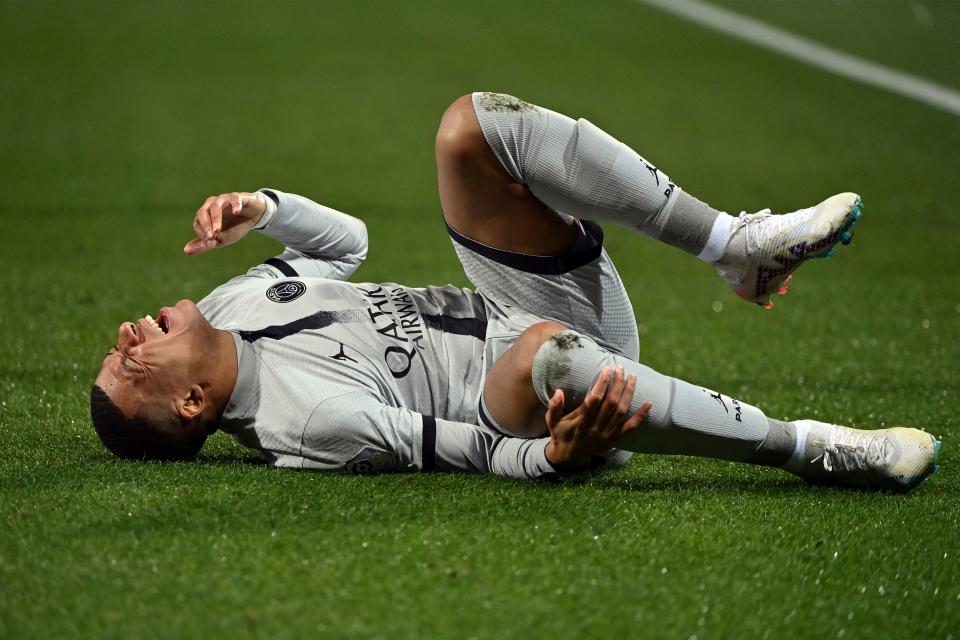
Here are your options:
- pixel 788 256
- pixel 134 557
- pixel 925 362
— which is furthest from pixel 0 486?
pixel 925 362

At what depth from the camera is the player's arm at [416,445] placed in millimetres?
2385

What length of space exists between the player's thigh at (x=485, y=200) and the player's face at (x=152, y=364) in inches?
24.7

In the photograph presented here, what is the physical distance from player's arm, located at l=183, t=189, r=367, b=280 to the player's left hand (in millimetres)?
861

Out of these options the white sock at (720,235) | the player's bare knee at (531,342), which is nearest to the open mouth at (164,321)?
the player's bare knee at (531,342)

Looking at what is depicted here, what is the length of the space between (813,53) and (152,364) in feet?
29.5

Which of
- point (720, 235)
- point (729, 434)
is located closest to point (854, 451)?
point (729, 434)

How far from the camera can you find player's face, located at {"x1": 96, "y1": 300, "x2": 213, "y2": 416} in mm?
2508

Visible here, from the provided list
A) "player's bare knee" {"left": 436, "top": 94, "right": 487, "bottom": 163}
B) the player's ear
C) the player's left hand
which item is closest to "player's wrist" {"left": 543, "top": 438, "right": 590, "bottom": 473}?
the player's left hand

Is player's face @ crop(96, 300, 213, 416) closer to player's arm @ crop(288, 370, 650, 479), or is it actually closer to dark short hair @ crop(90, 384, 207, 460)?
dark short hair @ crop(90, 384, 207, 460)

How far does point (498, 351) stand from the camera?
8.60 ft

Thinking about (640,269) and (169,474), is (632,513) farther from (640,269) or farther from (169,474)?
(640,269)

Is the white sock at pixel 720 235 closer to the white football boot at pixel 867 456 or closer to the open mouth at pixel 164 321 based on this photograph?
the white football boot at pixel 867 456

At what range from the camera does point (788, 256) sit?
2.40m

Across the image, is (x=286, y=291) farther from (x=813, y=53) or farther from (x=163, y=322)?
(x=813, y=53)
